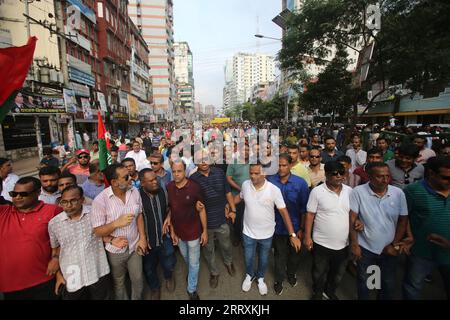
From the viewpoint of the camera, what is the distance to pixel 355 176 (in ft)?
12.5

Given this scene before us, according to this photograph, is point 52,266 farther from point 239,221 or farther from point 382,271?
point 382,271

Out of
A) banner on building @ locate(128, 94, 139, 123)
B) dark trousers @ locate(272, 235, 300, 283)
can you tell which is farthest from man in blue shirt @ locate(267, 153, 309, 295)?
banner on building @ locate(128, 94, 139, 123)

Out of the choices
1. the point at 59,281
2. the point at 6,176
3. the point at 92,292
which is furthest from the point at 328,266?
the point at 6,176

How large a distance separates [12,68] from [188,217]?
2514 mm

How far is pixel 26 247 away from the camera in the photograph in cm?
203

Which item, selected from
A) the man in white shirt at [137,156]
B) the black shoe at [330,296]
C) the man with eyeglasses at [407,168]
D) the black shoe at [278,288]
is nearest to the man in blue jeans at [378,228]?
the black shoe at [330,296]

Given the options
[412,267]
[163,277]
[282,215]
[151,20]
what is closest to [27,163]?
[163,277]

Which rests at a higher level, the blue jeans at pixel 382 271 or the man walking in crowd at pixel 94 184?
the man walking in crowd at pixel 94 184

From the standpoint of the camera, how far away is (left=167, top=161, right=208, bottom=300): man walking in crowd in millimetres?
2746

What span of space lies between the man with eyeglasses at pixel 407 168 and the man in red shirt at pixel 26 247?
14.5 feet

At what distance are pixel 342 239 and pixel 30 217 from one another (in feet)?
10.4

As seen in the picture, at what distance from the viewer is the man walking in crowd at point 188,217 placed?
275 centimetres

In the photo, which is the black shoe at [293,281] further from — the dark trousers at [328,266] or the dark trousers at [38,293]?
the dark trousers at [38,293]
